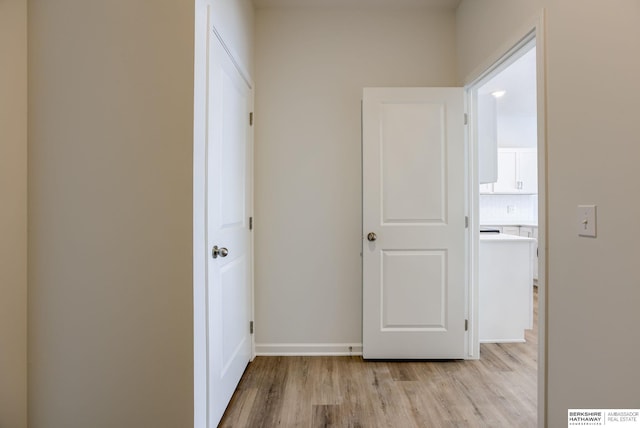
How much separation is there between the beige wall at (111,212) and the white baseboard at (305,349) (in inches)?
50.4

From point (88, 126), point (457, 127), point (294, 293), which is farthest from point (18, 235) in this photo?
point (457, 127)

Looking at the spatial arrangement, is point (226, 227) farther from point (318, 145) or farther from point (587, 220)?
point (587, 220)

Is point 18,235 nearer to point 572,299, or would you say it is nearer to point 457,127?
point 572,299

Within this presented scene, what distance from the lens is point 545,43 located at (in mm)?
1493

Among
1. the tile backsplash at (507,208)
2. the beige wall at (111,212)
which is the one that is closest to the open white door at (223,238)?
the beige wall at (111,212)

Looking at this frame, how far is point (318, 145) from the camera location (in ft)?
8.37

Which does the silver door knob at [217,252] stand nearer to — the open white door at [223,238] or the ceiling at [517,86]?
the open white door at [223,238]

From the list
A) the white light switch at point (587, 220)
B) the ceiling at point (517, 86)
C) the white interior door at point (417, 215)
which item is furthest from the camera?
the ceiling at point (517, 86)

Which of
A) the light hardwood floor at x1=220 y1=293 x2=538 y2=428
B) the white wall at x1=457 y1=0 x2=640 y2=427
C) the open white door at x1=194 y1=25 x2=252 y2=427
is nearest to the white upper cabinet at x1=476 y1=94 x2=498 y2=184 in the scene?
the white wall at x1=457 y1=0 x2=640 y2=427

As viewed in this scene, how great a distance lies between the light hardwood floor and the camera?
1.77 meters

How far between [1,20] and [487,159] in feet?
9.88

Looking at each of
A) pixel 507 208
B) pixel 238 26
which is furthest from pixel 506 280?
pixel 507 208

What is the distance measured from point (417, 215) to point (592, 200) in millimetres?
1222

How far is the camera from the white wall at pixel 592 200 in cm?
112
